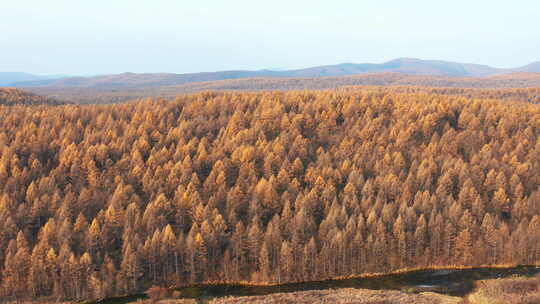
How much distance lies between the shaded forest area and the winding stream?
2.66 meters

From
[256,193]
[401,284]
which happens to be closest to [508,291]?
[401,284]

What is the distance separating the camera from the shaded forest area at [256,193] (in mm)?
82625

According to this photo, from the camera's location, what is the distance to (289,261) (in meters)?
82.2

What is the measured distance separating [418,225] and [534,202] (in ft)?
125

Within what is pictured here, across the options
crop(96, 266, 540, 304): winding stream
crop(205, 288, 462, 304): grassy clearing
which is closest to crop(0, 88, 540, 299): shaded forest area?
crop(96, 266, 540, 304): winding stream

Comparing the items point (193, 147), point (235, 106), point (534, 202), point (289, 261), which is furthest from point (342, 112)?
point (289, 261)

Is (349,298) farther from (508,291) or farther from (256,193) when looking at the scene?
(256,193)

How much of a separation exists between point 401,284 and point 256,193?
42183mm

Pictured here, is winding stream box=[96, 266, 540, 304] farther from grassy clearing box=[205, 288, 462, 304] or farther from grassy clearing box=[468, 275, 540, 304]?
grassy clearing box=[205, 288, 462, 304]

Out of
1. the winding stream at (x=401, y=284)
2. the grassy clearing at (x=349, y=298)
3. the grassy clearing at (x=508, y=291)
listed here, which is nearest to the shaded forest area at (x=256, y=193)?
the winding stream at (x=401, y=284)

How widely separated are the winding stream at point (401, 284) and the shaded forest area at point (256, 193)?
2.66 m

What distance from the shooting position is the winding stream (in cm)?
7675

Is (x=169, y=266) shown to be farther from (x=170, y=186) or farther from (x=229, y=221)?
(x=170, y=186)

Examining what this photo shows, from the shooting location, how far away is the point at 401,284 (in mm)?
80125
